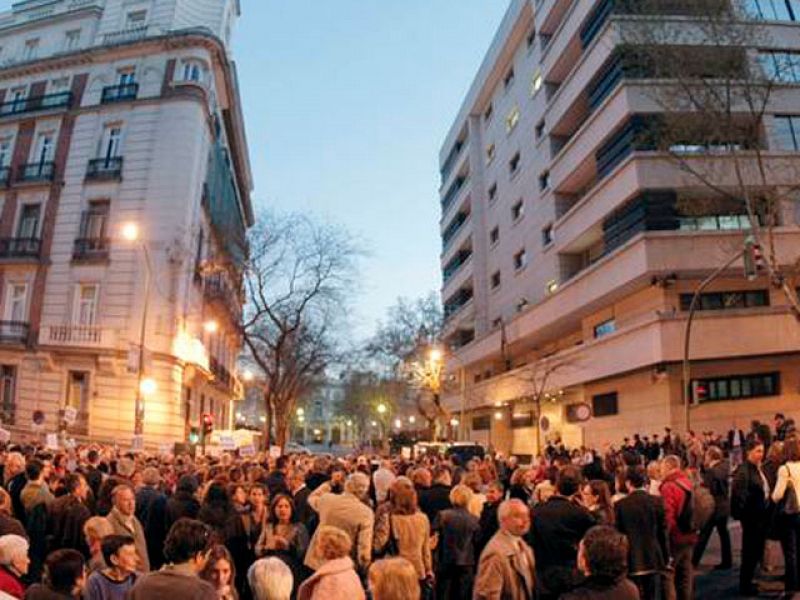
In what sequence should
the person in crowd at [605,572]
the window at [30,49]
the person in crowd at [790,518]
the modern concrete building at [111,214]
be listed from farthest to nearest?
the window at [30,49]
the modern concrete building at [111,214]
the person in crowd at [790,518]
the person in crowd at [605,572]

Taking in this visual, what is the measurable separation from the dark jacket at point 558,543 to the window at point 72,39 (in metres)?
39.8

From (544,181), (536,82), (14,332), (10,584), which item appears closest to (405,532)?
(10,584)

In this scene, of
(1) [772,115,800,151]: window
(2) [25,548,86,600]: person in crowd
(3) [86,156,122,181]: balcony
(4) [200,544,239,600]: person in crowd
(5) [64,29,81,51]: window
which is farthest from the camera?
(5) [64,29,81,51]: window

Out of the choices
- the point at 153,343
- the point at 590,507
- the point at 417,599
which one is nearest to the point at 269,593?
the point at 417,599

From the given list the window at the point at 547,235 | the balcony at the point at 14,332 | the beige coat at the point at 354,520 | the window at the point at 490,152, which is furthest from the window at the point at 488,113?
the beige coat at the point at 354,520

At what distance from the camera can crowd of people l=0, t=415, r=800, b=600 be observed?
448cm

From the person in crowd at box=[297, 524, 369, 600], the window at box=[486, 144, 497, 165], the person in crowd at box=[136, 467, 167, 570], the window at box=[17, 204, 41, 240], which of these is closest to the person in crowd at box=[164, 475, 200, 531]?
the person in crowd at box=[136, 467, 167, 570]

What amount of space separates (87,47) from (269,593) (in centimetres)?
3886

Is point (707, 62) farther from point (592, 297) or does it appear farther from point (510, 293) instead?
point (510, 293)

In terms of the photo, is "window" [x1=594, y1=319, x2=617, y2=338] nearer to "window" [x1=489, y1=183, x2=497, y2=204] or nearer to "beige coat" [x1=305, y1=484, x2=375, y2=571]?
"window" [x1=489, y1=183, x2=497, y2=204]

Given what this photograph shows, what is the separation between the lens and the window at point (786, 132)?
29672mm

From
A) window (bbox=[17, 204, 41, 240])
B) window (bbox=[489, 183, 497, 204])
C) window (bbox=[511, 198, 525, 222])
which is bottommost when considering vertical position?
window (bbox=[17, 204, 41, 240])

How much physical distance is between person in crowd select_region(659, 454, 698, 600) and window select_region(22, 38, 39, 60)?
42.3 meters

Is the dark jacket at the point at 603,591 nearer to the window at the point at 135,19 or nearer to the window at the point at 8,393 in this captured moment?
the window at the point at 8,393
